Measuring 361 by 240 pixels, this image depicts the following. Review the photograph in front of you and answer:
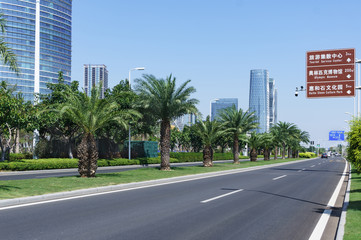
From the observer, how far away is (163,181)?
18.7 metres

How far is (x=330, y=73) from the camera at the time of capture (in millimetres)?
23156

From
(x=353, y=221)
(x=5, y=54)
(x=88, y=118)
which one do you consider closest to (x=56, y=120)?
(x=88, y=118)

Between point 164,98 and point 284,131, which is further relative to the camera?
point 284,131

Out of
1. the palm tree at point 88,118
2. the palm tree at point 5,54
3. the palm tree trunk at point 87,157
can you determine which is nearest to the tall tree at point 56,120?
the palm tree at point 88,118

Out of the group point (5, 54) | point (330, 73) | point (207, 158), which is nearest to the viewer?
point (5, 54)

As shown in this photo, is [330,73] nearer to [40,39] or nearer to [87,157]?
[87,157]

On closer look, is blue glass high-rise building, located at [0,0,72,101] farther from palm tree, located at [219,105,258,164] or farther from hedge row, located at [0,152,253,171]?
palm tree, located at [219,105,258,164]

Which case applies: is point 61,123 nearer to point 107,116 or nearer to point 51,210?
point 107,116

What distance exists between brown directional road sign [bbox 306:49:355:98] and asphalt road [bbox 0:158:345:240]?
11976 mm

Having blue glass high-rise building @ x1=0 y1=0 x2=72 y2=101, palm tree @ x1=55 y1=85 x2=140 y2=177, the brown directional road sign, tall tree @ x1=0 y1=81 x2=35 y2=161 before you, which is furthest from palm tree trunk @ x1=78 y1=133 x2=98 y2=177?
blue glass high-rise building @ x1=0 y1=0 x2=72 y2=101

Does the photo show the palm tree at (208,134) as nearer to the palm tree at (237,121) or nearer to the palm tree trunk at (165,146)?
the palm tree trunk at (165,146)

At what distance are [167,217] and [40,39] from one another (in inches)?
6889

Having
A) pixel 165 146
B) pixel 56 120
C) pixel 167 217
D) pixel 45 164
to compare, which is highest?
pixel 56 120

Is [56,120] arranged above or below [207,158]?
above
